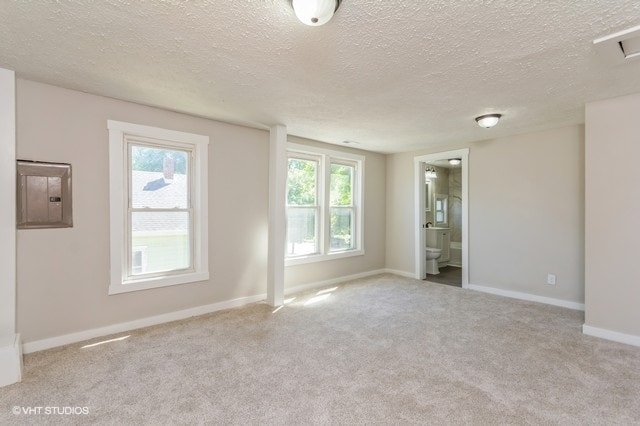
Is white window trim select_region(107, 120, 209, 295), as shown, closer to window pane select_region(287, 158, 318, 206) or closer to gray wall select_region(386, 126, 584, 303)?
window pane select_region(287, 158, 318, 206)

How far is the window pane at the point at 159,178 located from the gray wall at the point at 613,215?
4312mm

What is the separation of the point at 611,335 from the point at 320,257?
345cm

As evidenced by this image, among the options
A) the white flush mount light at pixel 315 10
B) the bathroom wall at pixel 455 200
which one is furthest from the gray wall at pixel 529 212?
the white flush mount light at pixel 315 10

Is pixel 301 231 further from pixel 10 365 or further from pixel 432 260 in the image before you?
pixel 10 365

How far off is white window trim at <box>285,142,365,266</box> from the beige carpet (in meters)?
1.45

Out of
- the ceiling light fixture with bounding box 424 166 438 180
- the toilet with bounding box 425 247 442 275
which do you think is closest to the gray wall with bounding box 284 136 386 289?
the toilet with bounding box 425 247 442 275

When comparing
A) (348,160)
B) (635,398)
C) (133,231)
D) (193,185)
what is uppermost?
(348,160)

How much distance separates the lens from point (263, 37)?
198cm

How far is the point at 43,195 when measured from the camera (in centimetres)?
277

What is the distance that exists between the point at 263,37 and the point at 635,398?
3.38 meters

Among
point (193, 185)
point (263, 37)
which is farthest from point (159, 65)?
point (193, 185)

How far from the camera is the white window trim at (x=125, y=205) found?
123 inches

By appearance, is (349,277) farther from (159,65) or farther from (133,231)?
(159,65)

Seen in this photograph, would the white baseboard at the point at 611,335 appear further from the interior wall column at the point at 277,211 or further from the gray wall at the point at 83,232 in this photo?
the gray wall at the point at 83,232
